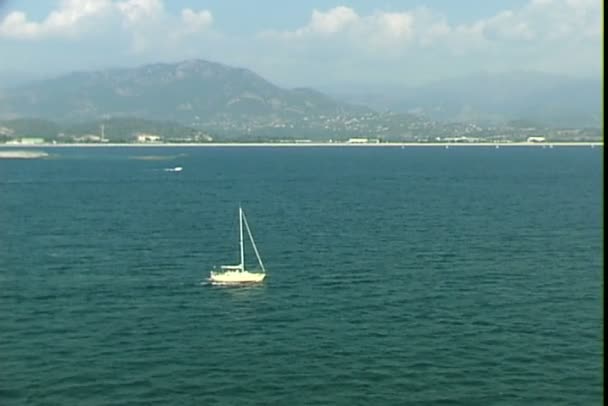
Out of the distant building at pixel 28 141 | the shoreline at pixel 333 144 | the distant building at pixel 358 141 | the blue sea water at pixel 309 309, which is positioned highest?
the distant building at pixel 28 141

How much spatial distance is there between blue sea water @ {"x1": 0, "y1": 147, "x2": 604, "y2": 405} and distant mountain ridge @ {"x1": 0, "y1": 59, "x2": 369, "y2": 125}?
84721 mm

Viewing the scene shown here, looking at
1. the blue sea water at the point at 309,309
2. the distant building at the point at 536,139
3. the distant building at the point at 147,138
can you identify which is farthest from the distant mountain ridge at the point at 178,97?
the blue sea water at the point at 309,309

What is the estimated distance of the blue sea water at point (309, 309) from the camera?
26.1ft

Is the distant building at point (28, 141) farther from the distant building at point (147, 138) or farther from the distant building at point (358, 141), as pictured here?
the distant building at point (358, 141)

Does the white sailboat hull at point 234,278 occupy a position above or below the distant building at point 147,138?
below

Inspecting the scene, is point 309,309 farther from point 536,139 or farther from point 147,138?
point 536,139

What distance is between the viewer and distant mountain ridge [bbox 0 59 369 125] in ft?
352

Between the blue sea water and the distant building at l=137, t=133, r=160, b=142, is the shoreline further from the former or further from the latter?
the blue sea water

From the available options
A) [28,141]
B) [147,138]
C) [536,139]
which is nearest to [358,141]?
[536,139]

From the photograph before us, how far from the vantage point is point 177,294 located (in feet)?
38.4

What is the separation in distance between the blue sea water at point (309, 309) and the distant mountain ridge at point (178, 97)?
278ft

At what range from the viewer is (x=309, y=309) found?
1070cm

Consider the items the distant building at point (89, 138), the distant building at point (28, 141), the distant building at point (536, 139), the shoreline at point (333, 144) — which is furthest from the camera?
the distant building at point (536, 139)

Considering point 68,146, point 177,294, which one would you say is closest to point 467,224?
point 177,294
